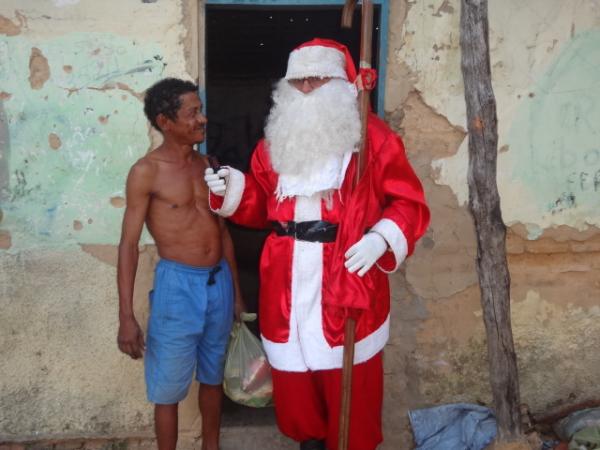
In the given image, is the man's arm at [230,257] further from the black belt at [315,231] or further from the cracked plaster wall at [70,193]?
the cracked plaster wall at [70,193]

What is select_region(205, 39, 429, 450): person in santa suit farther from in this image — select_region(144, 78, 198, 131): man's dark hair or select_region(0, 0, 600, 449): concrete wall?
select_region(0, 0, 600, 449): concrete wall

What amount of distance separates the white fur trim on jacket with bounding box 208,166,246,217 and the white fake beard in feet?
0.62

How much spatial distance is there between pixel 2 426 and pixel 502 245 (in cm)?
285

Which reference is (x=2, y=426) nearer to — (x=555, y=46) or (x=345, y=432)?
(x=345, y=432)

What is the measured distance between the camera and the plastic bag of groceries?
339 centimetres

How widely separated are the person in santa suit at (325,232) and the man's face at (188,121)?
0.18m

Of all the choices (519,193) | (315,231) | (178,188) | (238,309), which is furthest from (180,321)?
(519,193)

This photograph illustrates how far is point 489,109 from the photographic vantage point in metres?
3.08

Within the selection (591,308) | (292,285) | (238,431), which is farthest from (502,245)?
(238,431)

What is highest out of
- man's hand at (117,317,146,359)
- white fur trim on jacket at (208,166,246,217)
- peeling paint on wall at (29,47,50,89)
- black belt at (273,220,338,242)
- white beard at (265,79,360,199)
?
peeling paint on wall at (29,47,50,89)

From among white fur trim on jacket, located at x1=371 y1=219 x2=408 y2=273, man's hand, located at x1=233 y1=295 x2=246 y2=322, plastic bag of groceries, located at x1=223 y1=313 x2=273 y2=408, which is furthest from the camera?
man's hand, located at x1=233 y1=295 x2=246 y2=322

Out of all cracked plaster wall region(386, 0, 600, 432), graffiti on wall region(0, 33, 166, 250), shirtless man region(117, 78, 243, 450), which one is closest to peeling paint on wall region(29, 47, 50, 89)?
graffiti on wall region(0, 33, 166, 250)

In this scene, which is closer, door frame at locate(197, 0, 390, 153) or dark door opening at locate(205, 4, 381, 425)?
door frame at locate(197, 0, 390, 153)

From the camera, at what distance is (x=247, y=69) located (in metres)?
8.70
